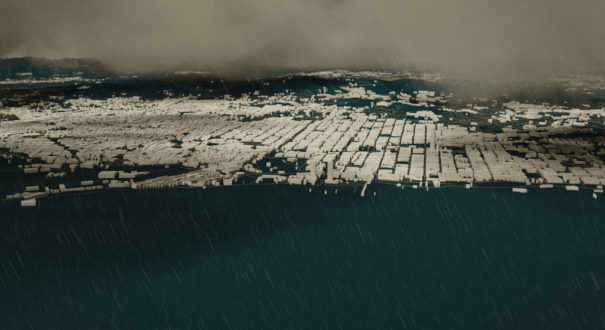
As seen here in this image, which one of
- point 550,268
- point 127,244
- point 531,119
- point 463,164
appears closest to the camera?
point 550,268

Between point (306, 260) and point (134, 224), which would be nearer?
point (306, 260)

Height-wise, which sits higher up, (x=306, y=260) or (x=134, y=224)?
(x=134, y=224)

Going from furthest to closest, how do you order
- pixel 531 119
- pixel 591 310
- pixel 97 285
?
pixel 531 119, pixel 97 285, pixel 591 310

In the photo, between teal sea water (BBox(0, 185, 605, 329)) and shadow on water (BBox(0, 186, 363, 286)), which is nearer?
teal sea water (BBox(0, 185, 605, 329))

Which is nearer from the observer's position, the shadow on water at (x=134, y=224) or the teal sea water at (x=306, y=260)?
the teal sea water at (x=306, y=260)

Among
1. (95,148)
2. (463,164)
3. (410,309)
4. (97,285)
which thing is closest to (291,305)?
(410,309)

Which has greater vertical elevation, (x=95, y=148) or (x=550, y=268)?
(x=95, y=148)

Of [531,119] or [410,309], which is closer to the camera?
[410,309]

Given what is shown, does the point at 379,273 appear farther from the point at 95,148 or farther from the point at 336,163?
the point at 95,148
